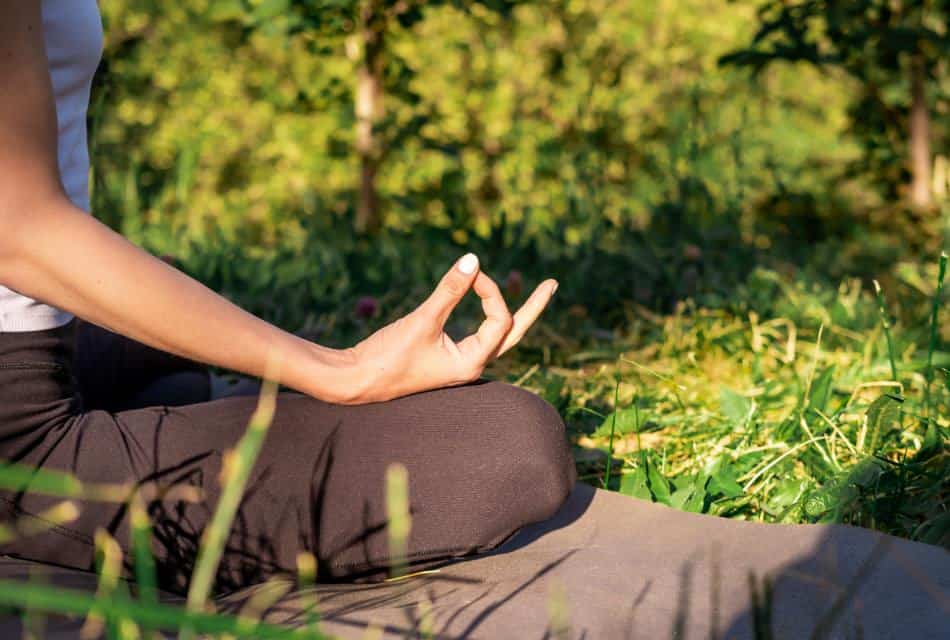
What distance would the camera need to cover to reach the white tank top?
1545 millimetres

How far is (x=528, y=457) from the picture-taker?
157 centimetres

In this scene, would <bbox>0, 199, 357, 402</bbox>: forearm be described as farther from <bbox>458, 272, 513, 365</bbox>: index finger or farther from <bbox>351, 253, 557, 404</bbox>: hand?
<bbox>458, 272, 513, 365</bbox>: index finger

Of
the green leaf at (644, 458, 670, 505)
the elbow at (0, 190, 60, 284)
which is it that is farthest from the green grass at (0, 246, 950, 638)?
the elbow at (0, 190, 60, 284)

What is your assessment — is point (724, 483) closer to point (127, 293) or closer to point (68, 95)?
point (127, 293)

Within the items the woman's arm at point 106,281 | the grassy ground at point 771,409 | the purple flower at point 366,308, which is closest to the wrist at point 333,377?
the woman's arm at point 106,281

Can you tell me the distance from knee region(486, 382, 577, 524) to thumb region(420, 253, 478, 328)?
14cm

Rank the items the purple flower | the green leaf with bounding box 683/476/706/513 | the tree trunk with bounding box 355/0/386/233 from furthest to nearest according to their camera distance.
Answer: the tree trunk with bounding box 355/0/386/233 → the purple flower → the green leaf with bounding box 683/476/706/513

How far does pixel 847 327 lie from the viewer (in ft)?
9.21

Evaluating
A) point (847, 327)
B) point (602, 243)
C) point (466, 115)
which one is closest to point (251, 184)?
point (466, 115)

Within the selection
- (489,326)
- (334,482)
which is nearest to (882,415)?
(489,326)

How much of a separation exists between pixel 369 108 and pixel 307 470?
2605mm

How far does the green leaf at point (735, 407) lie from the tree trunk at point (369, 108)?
1.97 meters

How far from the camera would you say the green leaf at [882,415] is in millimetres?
1933

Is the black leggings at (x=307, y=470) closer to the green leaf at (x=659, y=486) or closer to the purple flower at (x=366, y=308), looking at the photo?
the green leaf at (x=659, y=486)
